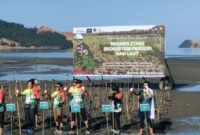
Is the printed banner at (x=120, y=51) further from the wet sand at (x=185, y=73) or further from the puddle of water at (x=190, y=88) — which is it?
the wet sand at (x=185, y=73)

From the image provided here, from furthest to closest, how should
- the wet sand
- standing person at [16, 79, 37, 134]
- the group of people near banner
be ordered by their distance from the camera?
the wet sand < standing person at [16, 79, 37, 134] < the group of people near banner

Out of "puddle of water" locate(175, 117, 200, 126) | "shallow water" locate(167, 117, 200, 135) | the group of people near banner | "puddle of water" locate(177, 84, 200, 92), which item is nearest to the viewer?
the group of people near banner

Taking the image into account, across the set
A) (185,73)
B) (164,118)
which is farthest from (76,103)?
(185,73)

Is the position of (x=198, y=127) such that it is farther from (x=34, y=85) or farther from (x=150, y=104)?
(x=34, y=85)

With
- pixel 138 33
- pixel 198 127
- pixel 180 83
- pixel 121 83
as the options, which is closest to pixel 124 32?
pixel 138 33

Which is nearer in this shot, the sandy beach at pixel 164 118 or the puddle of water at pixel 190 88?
the sandy beach at pixel 164 118

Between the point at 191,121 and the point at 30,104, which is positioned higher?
the point at 30,104

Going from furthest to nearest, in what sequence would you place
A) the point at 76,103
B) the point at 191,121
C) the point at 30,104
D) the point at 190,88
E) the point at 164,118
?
the point at 190,88
the point at 164,118
the point at 191,121
the point at 30,104
the point at 76,103

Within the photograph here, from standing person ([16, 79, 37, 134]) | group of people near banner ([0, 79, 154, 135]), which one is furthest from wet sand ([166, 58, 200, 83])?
standing person ([16, 79, 37, 134])

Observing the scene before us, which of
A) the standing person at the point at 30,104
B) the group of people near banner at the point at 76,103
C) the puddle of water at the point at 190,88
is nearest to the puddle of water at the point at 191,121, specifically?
the group of people near banner at the point at 76,103

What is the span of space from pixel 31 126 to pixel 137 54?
16324 millimetres

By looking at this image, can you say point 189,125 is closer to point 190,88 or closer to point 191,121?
point 191,121

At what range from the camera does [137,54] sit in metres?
35.6

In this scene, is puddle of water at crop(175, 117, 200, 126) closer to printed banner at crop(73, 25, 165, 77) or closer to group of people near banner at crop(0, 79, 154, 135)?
group of people near banner at crop(0, 79, 154, 135)
